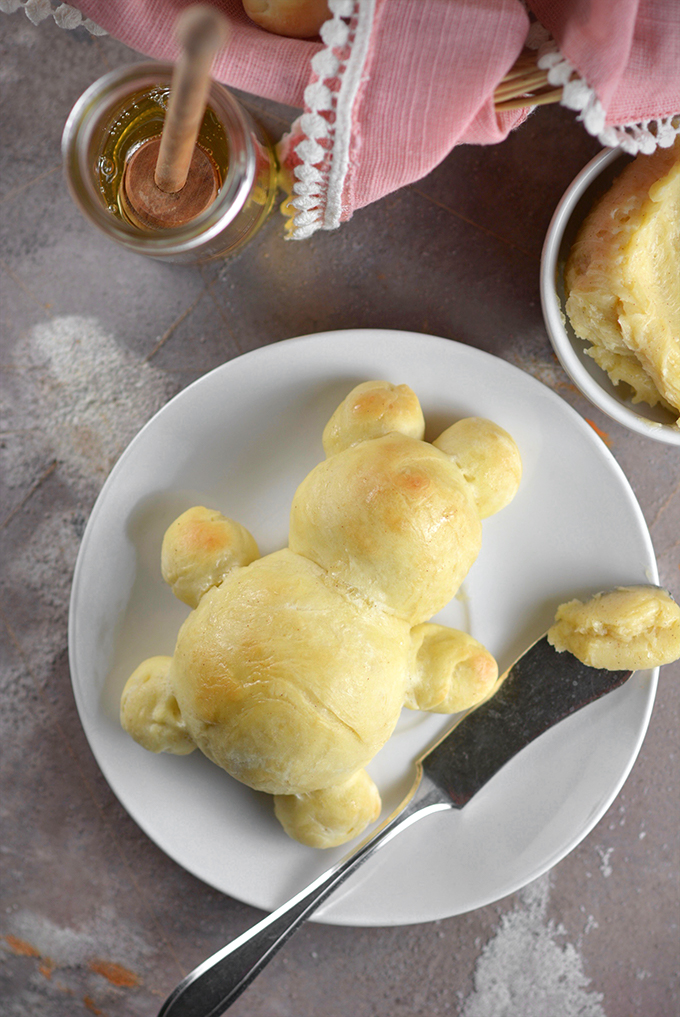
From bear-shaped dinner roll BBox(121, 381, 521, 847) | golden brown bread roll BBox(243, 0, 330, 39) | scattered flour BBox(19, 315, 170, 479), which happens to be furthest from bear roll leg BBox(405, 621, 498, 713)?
golden brown bread roll BBox(243, 0, 330, 39)

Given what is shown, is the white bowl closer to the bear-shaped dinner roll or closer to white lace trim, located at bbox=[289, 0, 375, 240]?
the bear-shaped dinner roll

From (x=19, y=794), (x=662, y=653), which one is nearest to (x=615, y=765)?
(x=662, y=653)

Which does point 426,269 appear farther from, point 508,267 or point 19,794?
point 19,794

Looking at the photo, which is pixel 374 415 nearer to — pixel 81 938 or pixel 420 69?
pixel 420 69

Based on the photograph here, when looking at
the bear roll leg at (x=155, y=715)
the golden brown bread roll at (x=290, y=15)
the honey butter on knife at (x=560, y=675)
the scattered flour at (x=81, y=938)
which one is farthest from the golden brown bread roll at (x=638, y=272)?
the scattered flour at (x=81, y=938)

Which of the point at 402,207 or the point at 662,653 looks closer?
the point at 662,653

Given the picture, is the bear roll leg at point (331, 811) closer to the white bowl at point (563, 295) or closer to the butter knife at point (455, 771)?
the butter knife at point (455, 771)
